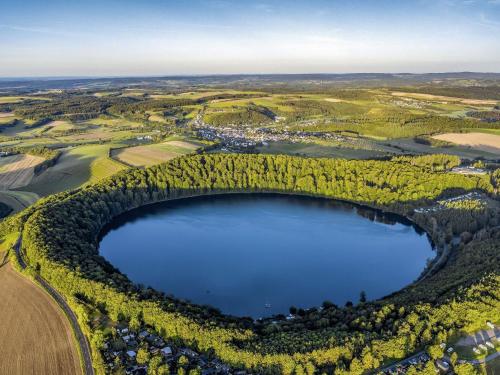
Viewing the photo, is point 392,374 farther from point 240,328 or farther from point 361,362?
point 240,328

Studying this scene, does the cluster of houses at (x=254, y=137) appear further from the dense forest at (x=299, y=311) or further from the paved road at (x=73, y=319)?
the paved road at (x=73, y=319)

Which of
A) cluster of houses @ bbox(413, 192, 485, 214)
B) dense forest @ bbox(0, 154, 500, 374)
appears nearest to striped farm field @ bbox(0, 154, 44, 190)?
dense forest @ bbox(0, 154, 500, 374)

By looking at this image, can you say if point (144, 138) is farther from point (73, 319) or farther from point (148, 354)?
point (148, 354)

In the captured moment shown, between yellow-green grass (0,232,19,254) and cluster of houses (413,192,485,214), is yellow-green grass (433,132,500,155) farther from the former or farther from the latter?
yellow-green grass (0,232,19,254)

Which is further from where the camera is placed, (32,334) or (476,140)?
(476,140)

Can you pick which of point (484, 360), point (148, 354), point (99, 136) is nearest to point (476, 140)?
point (484, 360)

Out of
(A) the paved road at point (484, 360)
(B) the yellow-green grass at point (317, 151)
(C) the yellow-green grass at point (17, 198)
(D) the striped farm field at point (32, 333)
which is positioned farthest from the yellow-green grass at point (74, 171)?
(A) the paved road at point (484, 360)
